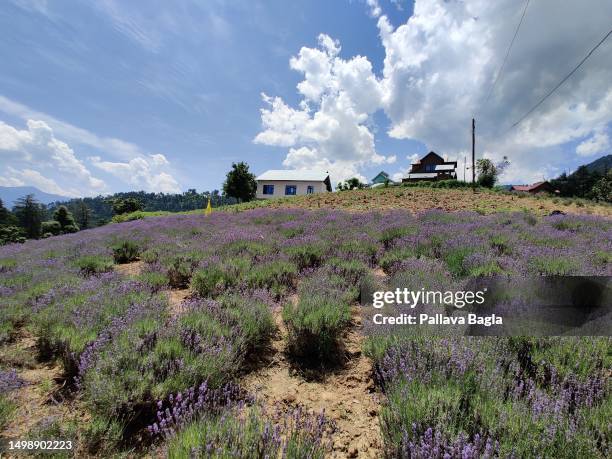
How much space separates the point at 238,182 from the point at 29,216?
171 ft

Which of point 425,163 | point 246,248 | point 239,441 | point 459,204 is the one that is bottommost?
point 239,441

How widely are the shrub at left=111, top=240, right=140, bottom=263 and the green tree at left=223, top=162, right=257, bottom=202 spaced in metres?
46.2

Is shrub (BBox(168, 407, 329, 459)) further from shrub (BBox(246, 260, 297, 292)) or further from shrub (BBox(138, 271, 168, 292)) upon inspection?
shrub (BBox(138, 271, 168, 292))

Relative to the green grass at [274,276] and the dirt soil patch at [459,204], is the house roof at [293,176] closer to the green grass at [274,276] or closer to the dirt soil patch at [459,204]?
the dirt soil patch at [459,204]

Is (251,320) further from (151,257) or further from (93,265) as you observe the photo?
(93,265)

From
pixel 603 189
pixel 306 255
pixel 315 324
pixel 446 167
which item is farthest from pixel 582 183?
pixel 315 324

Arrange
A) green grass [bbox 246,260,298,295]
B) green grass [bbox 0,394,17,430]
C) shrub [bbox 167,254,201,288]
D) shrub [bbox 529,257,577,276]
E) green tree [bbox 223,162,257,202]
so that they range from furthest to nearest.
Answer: green tree [bbox 223,162,257,202], shrub [bbox 167,254,201,288], green grass [bbox 246,260,298,295], shrub [bbox 529,257,577,276], green grass [bbox 0,394,17,430]

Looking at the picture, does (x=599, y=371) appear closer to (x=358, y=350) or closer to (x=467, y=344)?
(x=467, y=344)

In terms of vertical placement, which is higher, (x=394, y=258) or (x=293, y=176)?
(x=293, y=176)

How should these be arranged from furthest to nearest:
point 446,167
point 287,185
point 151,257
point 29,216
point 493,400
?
point 29,216
point 446,167
point 287,185
point 151,257
point 493,400

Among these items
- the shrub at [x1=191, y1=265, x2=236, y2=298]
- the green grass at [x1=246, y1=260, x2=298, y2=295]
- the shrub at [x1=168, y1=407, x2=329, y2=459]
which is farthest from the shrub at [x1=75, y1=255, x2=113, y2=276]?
the shrub at [x1=168, y1=407, x2=329, y2=459]

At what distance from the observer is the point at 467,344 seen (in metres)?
2.50

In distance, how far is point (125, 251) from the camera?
728 cm

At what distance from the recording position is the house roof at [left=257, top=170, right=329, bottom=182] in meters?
55.0
